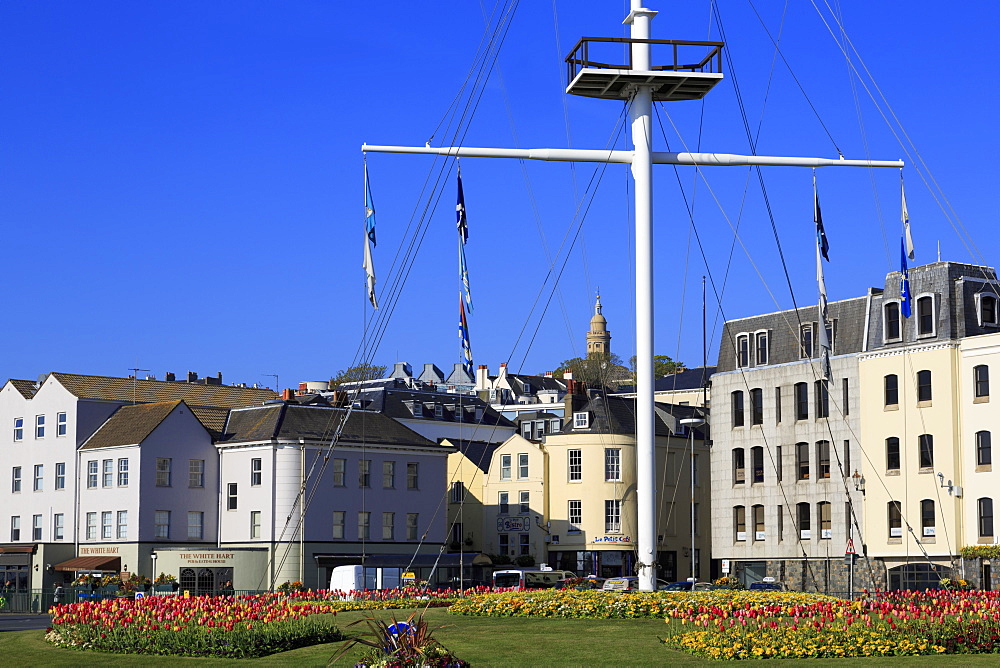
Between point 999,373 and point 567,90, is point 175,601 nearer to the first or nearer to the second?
point 567,90

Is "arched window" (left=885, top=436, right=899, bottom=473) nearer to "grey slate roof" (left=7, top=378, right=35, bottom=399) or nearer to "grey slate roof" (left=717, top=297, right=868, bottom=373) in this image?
"grey slate roof" (left=717, top=297, right=868, bottom=373)

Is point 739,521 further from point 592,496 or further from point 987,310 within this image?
point 987,310

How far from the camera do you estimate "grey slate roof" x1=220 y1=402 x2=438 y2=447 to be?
3036 inches

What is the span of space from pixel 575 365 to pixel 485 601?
154070 mm

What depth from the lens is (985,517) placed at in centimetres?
6494

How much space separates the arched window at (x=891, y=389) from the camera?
229 feet

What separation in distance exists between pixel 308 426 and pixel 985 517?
35864 millimetres

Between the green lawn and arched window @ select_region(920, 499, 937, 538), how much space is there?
42.6 meters

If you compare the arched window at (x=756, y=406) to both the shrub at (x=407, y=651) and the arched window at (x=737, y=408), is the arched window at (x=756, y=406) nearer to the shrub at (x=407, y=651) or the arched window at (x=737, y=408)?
the arched window at (x=737, y=408)

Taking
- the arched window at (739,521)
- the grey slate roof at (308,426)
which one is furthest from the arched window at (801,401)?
the grey slate roof at (308,426)

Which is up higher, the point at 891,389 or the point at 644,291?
the point at 891,389

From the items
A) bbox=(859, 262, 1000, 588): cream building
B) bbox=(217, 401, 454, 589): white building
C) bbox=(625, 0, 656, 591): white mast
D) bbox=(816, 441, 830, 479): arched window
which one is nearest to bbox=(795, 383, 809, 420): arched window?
bbox=(816, 441, 830, 479): arched window

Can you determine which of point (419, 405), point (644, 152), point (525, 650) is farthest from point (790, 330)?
point (525, 650)

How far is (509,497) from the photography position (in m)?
91.8
